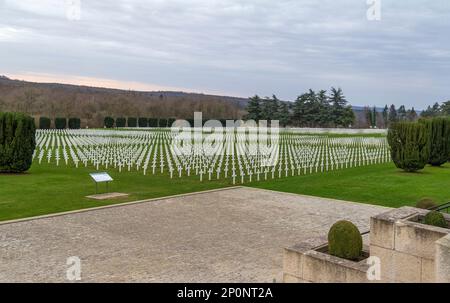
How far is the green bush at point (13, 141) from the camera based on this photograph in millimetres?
18844

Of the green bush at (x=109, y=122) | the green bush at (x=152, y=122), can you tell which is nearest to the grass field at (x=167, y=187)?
the green bush at (x=109, y=122)

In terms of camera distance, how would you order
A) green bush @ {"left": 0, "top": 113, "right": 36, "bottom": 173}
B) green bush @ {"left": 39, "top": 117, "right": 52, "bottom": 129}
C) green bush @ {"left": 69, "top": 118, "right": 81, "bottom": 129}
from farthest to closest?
green bush @ {"left": 69, "top": 118, "right": 81, "bottom": 129}, green bush @ {"left": 39, "top": 117, "right": 52, "bottom": 129}, green bush @ {"left": 0, "top": 113, "right": 36, "bottom": 173}

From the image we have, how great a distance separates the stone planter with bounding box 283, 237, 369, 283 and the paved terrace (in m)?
0.65

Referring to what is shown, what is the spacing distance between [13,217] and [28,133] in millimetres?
9217

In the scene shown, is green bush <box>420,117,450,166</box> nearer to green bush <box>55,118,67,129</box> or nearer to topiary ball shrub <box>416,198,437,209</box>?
topiary ball shrub <box>416,198,437,209</box>

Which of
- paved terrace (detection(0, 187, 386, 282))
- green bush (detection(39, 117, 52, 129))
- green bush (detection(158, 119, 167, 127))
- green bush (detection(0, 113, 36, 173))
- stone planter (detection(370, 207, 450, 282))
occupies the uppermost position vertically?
green bush (detection(158, 119, 167, 127))

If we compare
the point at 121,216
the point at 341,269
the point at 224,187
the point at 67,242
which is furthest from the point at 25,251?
the point at 224,187

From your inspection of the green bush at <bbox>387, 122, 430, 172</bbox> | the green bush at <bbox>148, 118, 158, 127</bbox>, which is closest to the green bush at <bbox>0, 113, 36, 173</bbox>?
the green bush at <bbox>387, 122, 430, 172</bbox>

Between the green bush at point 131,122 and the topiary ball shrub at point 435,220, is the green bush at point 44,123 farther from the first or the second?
the topiary ball shrub at point 435,220

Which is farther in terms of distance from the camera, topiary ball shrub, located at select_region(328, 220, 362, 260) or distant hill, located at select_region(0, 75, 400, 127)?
distant hill, located at select_region(0, 75, 400, 127)

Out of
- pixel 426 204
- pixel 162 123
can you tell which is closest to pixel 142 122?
pixel 162 123

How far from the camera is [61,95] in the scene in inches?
4154

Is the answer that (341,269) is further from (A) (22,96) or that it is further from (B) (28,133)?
(A) (22,96)

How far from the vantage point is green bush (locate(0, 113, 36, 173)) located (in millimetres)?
18844
